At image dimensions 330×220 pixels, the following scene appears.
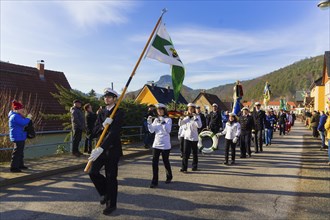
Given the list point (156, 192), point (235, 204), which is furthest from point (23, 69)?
point (235, 204)

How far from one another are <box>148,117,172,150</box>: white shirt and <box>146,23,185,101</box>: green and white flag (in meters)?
1.69

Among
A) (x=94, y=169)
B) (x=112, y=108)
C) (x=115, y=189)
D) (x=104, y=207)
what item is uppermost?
(x=112, y=108)

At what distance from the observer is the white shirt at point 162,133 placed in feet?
23.8

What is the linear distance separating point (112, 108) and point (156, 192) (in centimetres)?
217

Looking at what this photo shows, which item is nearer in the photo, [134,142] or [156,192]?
[156,192]

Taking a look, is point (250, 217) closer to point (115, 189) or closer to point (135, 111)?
point (115, 189)

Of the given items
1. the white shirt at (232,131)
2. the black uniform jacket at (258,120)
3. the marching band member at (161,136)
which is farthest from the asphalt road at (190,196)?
the black uniform jacket at (258,120)

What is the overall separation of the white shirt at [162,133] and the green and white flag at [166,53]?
169 centimetres

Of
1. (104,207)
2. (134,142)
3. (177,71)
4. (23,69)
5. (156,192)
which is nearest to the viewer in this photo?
(104,207)

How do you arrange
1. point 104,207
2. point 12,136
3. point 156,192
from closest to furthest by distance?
point 104,207, point 156,192, point 12,136

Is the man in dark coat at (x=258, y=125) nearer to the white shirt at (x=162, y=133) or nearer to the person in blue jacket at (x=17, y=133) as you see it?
the white shirt at (x=162, y=133)

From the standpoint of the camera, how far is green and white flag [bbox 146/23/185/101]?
8094mm

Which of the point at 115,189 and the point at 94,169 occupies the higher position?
the point at 94,169

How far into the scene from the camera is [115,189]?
17.4 ft
